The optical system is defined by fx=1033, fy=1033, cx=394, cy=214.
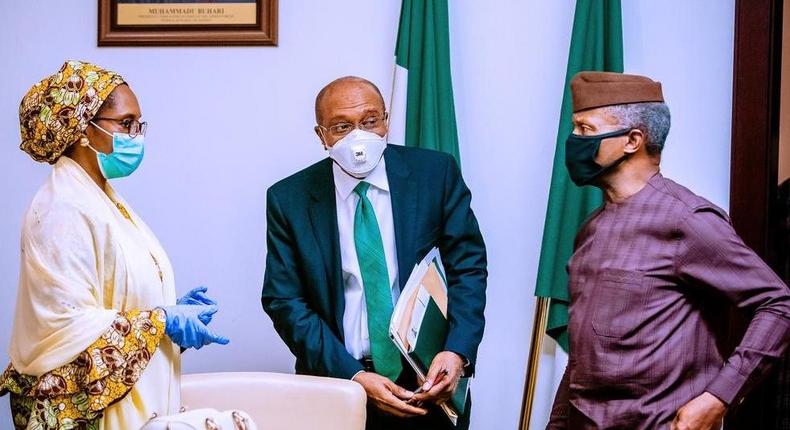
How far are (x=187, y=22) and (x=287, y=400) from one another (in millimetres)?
1951

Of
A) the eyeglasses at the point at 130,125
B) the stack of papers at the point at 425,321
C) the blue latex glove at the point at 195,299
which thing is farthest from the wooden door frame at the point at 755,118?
the eyeglasses at the point at 130,125

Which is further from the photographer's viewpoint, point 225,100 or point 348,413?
point 225,100

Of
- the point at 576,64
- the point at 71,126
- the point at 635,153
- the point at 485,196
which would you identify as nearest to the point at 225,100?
the point at 485,196

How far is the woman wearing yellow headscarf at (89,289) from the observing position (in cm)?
225

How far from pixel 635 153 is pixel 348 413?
0.92 meters

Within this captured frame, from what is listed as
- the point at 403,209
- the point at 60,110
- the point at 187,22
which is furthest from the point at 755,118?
the point at 60,110

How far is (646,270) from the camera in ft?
7.61

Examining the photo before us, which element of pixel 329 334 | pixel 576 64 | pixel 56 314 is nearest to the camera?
pixel 56 314

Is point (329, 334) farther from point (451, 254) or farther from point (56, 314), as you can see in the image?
point (56, 314)

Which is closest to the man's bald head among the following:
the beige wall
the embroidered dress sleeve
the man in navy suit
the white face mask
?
the man in navy suit

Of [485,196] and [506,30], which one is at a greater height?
[506,30]

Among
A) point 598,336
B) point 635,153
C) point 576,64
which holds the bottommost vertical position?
point 598,336

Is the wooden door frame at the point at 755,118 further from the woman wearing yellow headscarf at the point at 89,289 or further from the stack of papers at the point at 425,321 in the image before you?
the woman wearing yellow headscarf at the point at 89,289

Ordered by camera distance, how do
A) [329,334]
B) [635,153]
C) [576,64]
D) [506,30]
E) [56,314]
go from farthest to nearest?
[506,30]
[576,64]
[329,334]
[635,153]
[56,314]
